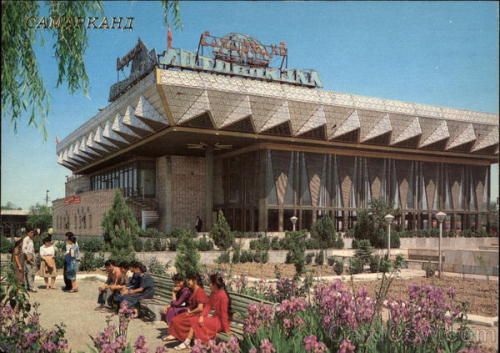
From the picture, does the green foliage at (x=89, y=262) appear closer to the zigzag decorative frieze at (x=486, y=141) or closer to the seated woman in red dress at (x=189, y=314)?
the seated woman in red dress at (x=189, y=314)

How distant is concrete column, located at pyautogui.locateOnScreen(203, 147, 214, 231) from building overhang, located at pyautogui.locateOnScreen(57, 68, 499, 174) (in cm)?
102

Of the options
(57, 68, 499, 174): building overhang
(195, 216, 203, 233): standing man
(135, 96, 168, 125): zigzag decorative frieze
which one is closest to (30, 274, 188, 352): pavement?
(135, 96, 168, 125): zigzag decorative frieze

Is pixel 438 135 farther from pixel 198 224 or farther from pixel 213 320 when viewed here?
pixel 213 320

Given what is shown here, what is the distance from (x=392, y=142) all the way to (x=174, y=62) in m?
20.8

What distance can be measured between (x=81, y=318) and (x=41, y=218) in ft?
260

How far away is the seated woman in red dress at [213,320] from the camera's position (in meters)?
8.70

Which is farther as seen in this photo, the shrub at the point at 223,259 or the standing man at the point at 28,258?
the shrub at the point at 223,259

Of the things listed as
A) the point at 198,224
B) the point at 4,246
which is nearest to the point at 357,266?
the point at 4,246

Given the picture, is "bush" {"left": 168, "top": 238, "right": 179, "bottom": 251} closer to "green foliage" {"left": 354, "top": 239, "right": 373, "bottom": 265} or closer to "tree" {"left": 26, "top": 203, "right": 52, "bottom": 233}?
"green foliage" {"left": 354, "top": 239, "right": 373, "bottom": 265}

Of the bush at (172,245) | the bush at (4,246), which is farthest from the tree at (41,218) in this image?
the bush at (172,245)

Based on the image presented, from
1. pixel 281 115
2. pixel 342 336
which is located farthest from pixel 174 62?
pixel 342 336

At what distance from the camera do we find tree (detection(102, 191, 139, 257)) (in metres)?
21.1

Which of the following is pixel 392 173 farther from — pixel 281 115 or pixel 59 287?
pixel 59 287

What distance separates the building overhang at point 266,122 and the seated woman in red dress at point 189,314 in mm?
28511
